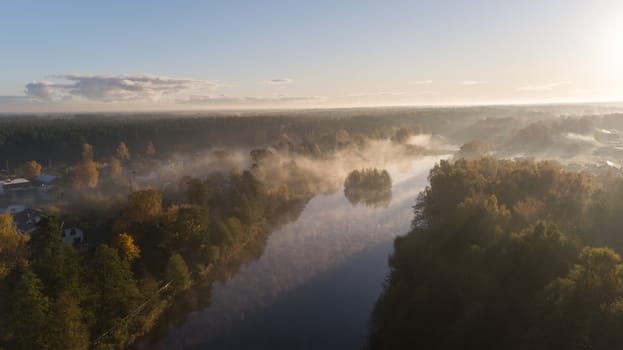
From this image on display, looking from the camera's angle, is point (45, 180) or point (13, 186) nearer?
point (13, 186)

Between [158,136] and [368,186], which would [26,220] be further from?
[158,136]

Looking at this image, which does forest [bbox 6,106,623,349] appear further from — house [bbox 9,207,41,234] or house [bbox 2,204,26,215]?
house [bbox 2,204,26,215]

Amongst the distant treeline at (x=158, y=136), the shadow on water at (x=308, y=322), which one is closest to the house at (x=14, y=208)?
the shadow on water at (x=308, y=322)

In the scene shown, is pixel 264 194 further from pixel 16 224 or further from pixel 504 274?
pixel 504 274

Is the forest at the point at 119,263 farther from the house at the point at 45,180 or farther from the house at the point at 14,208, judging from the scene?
the house at the point at 45,180

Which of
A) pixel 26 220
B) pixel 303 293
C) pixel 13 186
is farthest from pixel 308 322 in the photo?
pixel 13 186

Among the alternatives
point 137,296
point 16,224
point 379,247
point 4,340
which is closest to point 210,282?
point 137,296

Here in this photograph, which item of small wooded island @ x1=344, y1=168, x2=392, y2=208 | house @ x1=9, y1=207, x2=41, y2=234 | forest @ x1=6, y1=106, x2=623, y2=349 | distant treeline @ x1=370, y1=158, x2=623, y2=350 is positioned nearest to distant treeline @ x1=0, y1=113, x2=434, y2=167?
small wooded island @ x1=344, y1=168, x2=392, y2=208
